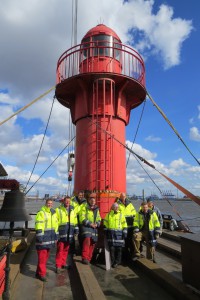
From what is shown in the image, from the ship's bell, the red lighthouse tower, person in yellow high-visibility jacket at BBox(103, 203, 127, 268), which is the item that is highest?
the red lighthouse tower

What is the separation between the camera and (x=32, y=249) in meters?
10.3

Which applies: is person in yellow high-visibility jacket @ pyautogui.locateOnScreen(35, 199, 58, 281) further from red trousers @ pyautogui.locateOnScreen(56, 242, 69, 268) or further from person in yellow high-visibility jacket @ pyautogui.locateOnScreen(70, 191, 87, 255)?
person in yellow high-visibility jacket @ pyautogui.locateOnScreen(70, 191, 87, 255)

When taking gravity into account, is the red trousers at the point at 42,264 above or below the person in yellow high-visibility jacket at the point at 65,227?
below

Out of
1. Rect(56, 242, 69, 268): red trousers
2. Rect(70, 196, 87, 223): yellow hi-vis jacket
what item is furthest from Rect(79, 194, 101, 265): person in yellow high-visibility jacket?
Rect(56, 242, 69, 268): red trousers

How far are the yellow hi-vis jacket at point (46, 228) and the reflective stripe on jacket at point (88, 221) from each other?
1.03 meters

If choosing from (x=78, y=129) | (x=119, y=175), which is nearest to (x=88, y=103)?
(x=78, y=129)

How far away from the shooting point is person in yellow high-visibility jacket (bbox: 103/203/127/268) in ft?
26.9

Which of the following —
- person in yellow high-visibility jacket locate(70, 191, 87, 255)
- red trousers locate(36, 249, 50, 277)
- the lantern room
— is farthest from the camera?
the lantern room

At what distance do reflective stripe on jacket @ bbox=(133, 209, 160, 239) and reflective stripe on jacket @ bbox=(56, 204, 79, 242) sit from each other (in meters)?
1.81

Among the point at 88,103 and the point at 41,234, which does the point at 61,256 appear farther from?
the point at 88,103

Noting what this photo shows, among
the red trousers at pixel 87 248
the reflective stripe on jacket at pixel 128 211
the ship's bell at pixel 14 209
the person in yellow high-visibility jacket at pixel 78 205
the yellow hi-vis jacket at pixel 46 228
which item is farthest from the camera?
the reflective stripe on jacket at pixel 128 211

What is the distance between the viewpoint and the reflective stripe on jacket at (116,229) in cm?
827

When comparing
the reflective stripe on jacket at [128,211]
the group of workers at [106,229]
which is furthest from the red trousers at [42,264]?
the reflective stripe on jacket at [128,211]

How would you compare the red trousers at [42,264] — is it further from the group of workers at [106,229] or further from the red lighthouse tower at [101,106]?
the red lighthouse tower at [101,106]
